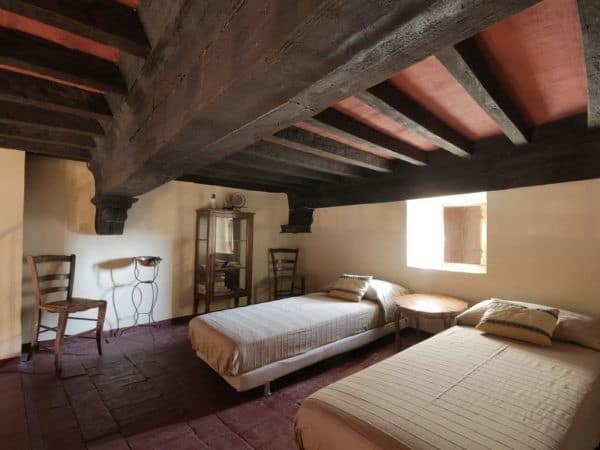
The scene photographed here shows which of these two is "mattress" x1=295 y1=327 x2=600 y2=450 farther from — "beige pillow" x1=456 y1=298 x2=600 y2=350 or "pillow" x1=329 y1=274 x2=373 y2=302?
"pillow" x1=329 y1=274 x2=373 y2=302

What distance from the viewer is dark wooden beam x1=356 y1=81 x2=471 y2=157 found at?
169cm

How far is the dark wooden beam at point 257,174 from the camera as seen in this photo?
3576 mm

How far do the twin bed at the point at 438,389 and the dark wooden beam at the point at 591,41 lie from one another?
158 cm

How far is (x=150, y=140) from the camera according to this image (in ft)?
5.38

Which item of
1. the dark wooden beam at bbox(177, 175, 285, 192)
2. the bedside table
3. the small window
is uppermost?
the dark wooden beam at bbox(177, 175, 285, 192)

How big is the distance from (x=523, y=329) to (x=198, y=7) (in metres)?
2.81

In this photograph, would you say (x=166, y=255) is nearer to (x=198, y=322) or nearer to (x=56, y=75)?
(x=198, y=322)

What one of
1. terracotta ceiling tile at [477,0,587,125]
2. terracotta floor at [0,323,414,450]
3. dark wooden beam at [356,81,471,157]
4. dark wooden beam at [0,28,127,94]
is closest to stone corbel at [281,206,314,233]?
terracotta floor at [0,323,414,450]

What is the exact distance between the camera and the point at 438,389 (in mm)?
1628

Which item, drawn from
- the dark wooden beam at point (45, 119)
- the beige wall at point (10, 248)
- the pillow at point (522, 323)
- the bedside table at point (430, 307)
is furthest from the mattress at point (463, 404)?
the beige wall at point (10, 248)

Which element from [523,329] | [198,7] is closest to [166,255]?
[198,7]

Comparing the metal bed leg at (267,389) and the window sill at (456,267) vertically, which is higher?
the window sill at (456,267)

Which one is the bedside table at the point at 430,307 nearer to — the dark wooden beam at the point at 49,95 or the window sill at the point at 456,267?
the window sill at the point at 456,267

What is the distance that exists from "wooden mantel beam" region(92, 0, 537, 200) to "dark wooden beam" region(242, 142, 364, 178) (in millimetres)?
1107
